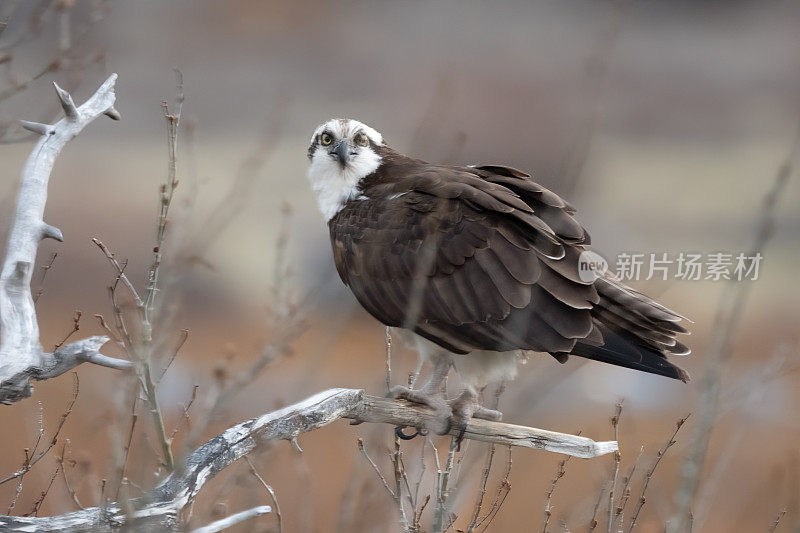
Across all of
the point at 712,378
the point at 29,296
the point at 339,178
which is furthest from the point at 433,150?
the point at 712,378

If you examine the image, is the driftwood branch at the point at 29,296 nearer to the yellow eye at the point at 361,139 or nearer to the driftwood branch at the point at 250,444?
the driftwood branch at the point at 250,444

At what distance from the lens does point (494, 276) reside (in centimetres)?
365

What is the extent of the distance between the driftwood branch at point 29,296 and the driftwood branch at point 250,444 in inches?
14.9

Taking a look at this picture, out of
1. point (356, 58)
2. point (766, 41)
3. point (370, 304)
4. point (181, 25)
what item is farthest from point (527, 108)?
point (370, 304)

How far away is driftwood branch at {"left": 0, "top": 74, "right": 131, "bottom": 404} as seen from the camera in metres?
2.79

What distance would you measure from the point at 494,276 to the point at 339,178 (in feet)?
3.35

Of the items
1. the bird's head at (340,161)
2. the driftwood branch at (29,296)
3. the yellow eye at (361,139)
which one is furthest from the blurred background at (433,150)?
the driftwood branch at (29,296)

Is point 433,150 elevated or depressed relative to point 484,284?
elevated

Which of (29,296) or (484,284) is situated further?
(484,284)

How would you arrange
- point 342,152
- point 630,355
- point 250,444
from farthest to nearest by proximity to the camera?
point 342,152, point 630,355, point 250,444

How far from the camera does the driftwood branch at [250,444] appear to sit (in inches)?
91.5

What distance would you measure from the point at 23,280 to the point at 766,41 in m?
18.6

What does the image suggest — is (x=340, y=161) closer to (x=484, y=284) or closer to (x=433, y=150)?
(x=484, y=284)

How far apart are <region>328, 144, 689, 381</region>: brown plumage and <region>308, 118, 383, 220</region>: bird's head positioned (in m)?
0.29
